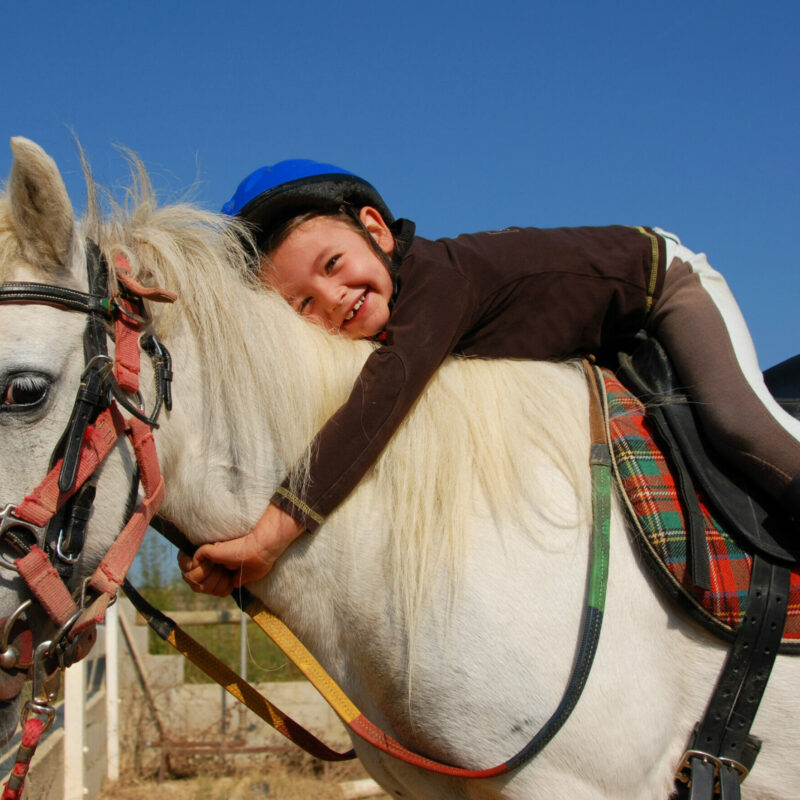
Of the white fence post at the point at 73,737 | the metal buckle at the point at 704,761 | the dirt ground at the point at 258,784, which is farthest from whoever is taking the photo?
the dirt ground at the point at 258,784

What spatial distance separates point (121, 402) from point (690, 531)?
4.42 feet

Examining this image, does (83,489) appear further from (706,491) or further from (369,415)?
(706,491)

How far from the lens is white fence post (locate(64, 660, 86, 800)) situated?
4801mm

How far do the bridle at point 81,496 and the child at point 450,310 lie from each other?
267 mm

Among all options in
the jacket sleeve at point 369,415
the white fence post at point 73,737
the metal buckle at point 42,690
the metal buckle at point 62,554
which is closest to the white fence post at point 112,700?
the white fence post at point 73,737

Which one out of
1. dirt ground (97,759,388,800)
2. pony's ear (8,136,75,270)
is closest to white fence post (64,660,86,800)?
dirt ground (97,759,388,800)

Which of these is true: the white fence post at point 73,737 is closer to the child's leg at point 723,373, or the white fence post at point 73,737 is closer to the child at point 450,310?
the child at point 450,310

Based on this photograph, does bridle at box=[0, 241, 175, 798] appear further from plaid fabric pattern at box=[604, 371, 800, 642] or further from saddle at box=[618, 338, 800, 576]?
saddle at box=[618, 338, 800, 576]

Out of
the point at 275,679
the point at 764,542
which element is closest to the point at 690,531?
the point at 764,542

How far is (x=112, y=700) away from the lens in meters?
6.03

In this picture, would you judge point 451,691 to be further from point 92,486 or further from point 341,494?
point 92,486

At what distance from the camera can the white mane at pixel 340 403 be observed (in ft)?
5.67

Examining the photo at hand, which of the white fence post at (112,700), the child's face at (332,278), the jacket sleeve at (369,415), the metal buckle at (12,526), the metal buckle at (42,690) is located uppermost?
the child's face at (332,278)

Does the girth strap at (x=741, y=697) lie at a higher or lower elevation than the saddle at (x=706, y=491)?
lower
